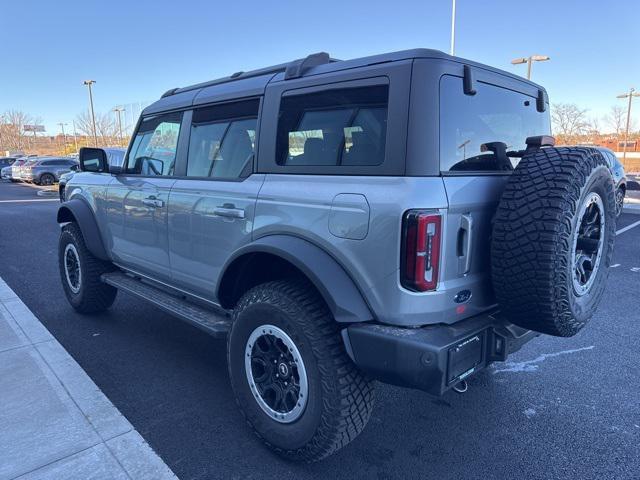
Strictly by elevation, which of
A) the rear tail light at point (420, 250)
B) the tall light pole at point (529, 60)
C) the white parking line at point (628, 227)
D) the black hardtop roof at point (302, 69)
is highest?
the tall light pole at point (529, 60)

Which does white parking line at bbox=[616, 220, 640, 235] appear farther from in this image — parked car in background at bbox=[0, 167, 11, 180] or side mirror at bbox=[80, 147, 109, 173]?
parked car in background at bbox=[0, 167, 11, 180]

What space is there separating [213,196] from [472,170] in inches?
62.6

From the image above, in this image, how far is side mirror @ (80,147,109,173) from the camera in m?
4.25

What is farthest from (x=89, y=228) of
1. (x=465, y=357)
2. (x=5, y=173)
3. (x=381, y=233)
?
A: (x=5, y=173)

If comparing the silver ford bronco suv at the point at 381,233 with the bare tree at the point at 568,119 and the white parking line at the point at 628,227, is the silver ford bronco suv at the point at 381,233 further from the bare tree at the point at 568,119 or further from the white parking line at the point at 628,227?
the bare tree at the point at 568,119

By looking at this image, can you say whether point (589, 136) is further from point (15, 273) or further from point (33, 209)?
point (15, 273)

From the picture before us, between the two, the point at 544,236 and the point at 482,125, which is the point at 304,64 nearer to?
the point at 482,125

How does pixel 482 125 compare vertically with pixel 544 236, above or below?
above

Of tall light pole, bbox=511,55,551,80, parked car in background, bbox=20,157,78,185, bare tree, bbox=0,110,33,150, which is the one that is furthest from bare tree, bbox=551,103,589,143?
bare tree, bbox=0,110,33,150

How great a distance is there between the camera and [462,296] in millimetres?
2236

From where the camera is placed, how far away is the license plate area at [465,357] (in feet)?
6.77

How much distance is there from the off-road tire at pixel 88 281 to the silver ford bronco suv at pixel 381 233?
1933 mm

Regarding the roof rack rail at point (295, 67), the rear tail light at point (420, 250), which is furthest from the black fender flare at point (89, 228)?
the rear tail light at point (420, 250)

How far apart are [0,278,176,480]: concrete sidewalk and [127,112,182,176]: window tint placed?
166 cm
